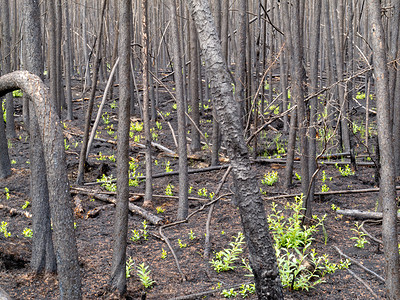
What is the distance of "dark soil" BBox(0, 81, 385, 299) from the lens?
4.06m

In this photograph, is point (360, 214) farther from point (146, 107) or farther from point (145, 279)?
point (146, 107)

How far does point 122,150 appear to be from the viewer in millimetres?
3803

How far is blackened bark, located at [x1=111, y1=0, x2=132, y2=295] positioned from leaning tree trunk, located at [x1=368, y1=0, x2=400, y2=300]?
218cm

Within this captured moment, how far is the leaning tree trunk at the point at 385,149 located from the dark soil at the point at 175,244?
3.07 ft

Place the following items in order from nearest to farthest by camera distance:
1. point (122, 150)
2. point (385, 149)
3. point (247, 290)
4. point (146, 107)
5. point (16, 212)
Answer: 1. point (385, 149)
2. point (122, 150)
3. point (247, 290)
4. point (16, 212)
5. point (146, 107)

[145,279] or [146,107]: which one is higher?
[146,107]

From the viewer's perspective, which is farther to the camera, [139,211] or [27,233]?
[139,211]

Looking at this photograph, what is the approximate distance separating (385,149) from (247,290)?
1972 millimetres

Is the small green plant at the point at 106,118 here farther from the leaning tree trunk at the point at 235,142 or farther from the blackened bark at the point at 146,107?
the leaning tree trunk at the point at 235,142

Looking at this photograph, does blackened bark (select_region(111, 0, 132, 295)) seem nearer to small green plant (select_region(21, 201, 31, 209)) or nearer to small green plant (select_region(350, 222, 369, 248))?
small green plant (select_region(350, 222, 369, 248))

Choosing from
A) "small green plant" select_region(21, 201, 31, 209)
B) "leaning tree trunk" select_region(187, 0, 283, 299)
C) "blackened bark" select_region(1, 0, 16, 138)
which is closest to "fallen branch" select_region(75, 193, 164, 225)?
"small green plant" select_region(21, 201, 31, 209)

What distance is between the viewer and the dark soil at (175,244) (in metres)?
4.06

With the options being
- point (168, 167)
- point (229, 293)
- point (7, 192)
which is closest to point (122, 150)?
point (229, 293)

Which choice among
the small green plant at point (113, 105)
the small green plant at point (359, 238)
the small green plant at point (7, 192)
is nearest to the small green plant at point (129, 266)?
the small green plant at point (359, 238)
